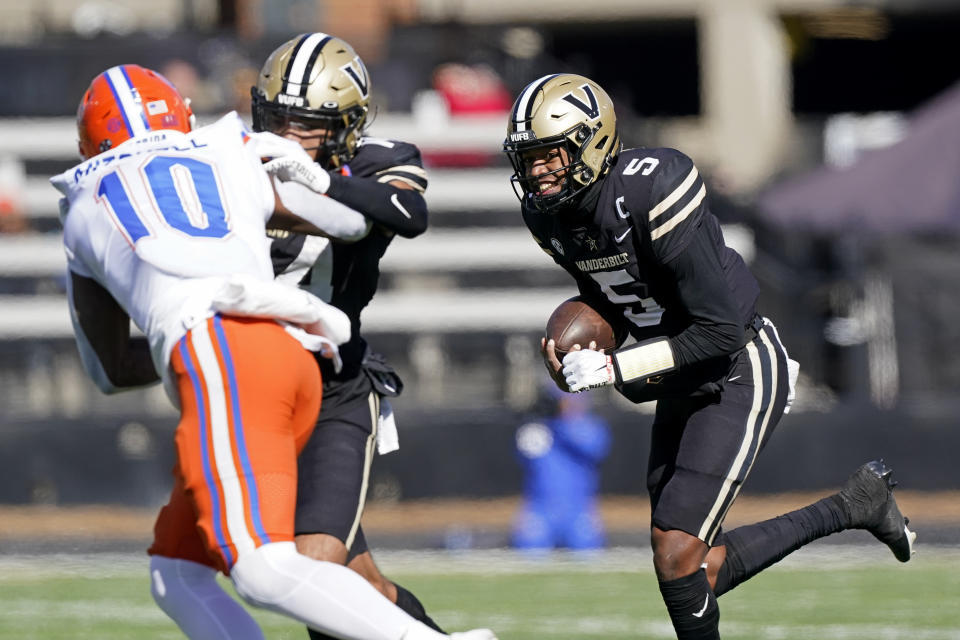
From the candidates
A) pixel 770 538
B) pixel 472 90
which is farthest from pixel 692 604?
pixel 472 90

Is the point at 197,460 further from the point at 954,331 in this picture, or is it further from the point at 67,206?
the point at 954,331

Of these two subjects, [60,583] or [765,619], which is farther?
→ [60,583]

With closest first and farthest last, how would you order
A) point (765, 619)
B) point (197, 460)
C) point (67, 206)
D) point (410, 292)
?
point (197, 460), point (67, 206), point (765, 619), point (410, 292)

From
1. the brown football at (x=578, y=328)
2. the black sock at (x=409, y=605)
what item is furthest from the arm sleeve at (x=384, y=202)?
the black sock at (x=409, y=605)

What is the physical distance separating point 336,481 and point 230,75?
1090 centimetres

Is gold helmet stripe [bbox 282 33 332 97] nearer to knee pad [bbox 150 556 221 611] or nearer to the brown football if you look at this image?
the brown football

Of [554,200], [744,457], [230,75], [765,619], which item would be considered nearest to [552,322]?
[554,200]

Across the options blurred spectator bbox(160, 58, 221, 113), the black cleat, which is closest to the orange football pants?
the black cleat

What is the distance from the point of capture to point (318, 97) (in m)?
4.77

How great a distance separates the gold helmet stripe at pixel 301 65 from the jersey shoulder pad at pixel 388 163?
27 cm

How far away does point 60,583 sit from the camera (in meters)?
8.58

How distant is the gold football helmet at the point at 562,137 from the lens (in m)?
4.63

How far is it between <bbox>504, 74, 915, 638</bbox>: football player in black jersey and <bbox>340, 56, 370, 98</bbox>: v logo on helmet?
490 millimetres

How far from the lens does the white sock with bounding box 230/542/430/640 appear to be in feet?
11.4
